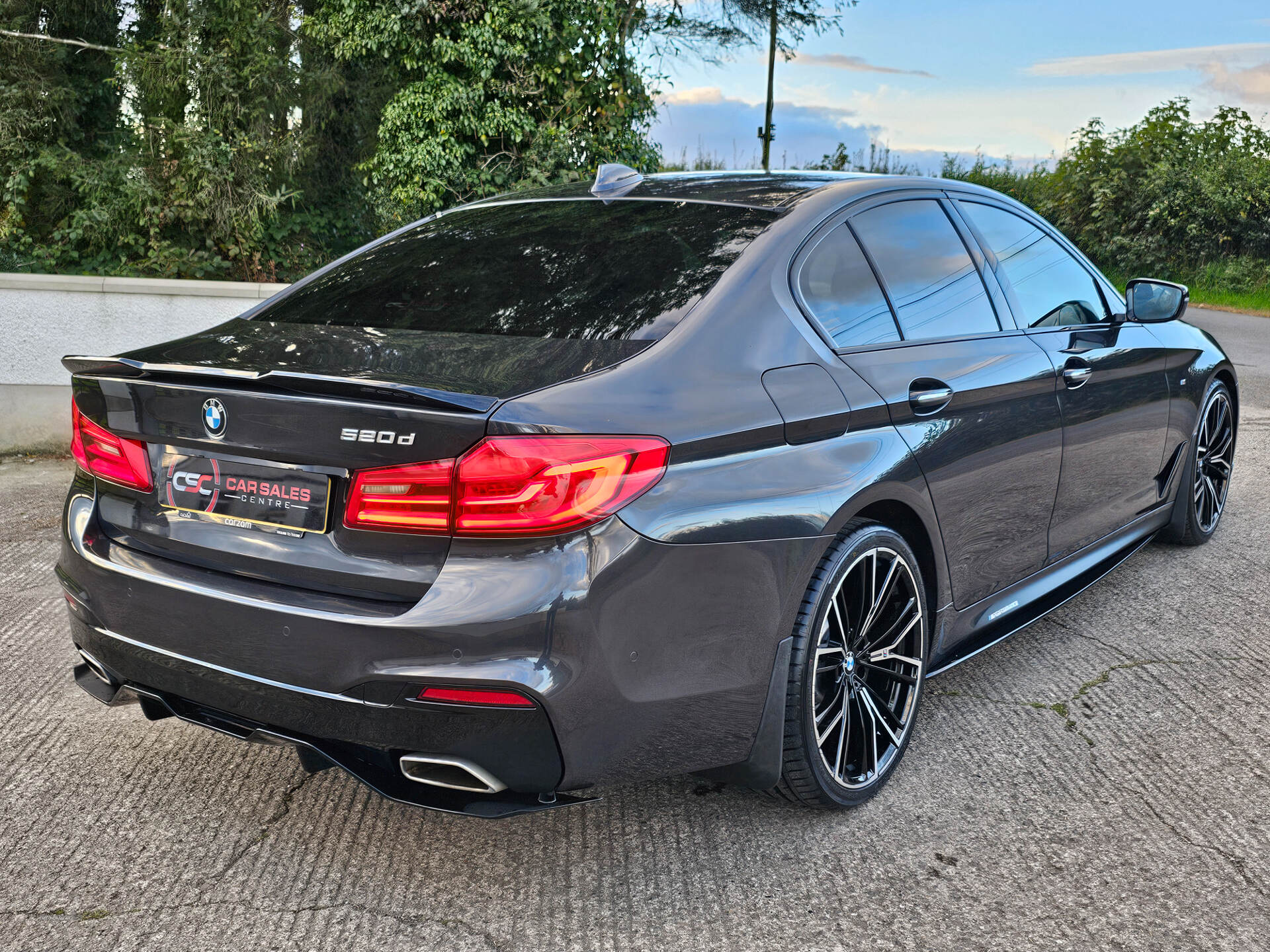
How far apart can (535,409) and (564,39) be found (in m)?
8.26

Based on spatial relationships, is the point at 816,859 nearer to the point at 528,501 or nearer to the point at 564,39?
the point at 528,501

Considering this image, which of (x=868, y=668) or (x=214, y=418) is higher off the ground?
(x=214, y=418)

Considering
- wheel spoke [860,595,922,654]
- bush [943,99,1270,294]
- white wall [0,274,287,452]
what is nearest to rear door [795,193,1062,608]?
wheel spoke [860,595,922,654]

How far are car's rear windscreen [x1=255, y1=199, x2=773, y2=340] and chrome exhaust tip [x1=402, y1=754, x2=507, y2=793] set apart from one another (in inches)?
37.8

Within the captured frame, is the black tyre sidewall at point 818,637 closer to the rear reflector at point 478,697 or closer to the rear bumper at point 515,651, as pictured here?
the rear bumper at point 515,651

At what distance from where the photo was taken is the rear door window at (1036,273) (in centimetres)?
375

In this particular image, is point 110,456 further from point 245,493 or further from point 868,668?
point 868,668

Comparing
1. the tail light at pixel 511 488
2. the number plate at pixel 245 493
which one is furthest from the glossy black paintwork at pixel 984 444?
the number plate at pixel 245 493

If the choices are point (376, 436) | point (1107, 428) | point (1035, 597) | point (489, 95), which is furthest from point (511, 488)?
point (489, 95)

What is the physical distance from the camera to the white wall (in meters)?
7.07

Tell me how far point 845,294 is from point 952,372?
43 cm

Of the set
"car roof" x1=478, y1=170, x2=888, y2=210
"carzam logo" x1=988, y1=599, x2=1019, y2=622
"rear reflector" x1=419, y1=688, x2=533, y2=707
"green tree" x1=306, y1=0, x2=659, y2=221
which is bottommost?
"carzam logo" x1=988, y1=599, x2=1019, y2=622

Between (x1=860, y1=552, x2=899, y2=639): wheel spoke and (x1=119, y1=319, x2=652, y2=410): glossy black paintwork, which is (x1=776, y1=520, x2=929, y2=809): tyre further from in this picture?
(x1=119, y1=319, x2=652, y2=410): glossy black paintwork

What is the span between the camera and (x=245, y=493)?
2.36 m
